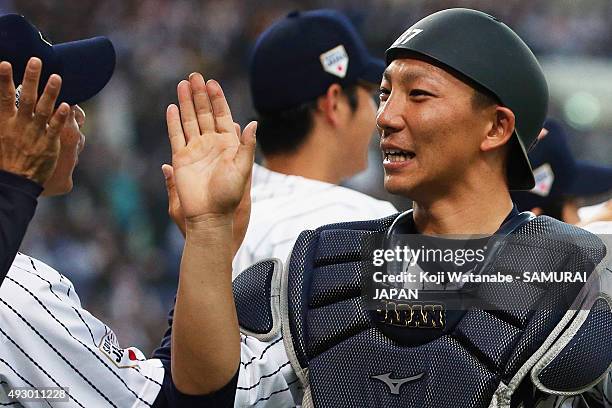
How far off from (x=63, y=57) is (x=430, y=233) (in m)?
0.92

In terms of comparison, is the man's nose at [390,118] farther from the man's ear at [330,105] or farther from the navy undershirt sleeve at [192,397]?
the man's ear at [330,105]

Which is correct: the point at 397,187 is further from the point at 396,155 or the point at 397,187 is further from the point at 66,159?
the point at 66,159

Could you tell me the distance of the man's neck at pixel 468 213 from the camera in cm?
237

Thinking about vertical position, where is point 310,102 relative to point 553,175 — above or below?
above

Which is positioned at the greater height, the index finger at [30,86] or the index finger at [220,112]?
the index finger at [30,86]

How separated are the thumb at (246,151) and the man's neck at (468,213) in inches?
18.9

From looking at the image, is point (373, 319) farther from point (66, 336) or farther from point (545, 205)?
point (545, 205)

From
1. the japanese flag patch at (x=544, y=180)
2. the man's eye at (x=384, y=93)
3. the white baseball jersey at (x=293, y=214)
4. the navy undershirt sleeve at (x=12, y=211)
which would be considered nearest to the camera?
the navy undershirt sleeve at (x=12, y=211)

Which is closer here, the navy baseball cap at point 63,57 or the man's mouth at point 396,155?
the navy baseball cap at point 63,57

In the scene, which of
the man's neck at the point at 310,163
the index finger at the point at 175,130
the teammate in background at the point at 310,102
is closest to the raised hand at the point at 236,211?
the index finger at the point at 175,130

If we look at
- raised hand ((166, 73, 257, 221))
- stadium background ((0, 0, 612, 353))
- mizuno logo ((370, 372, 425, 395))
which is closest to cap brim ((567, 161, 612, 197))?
mizuno logo ((370, 372, 425, 395))

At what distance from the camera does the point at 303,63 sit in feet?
11.8

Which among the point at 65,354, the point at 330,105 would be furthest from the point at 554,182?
the point at 65,354

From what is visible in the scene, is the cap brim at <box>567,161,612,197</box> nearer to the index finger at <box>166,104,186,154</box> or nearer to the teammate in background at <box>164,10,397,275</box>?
the teammate in background at <box>164,10,397,275</box>
